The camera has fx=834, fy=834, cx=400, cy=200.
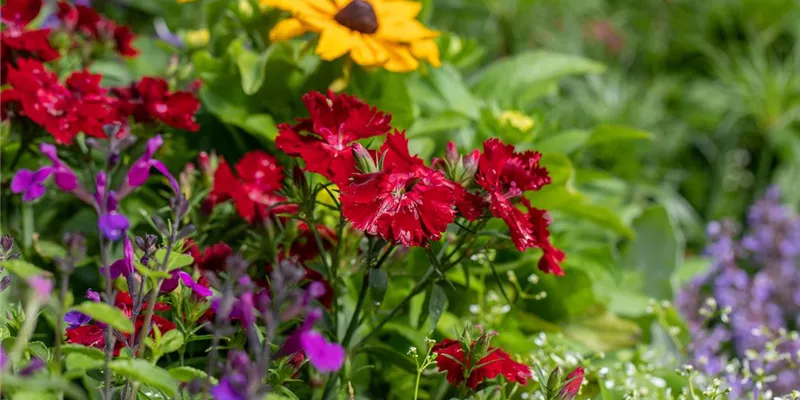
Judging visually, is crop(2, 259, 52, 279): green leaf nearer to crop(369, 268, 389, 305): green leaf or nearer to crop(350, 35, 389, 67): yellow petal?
crop(369, 268, 389, 305): green leaf

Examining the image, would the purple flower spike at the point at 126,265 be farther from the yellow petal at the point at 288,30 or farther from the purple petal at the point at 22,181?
the yellow petal at the point at 288,30

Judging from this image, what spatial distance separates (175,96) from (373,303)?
42 centimetres

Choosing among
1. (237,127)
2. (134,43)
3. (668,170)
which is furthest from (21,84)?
(668,170)

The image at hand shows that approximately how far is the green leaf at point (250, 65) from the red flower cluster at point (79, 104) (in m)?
0.14

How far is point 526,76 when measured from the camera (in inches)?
67.8

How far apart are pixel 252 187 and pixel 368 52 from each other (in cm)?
28

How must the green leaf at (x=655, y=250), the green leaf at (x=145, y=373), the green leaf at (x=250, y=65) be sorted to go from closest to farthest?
the green leaf at (x=145, y=373) < the green leaf at (x=250, y=65) < the green leaf at (x=655, y=250)

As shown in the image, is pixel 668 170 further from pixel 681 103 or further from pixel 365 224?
pixel 365 224

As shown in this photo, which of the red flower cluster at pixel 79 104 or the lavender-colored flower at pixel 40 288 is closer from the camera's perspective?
the lavender-colored flower at pixel 40 288

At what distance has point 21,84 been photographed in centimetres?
109

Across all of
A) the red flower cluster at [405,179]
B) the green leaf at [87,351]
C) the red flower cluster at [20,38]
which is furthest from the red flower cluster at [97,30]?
the green leaf at [87,351]

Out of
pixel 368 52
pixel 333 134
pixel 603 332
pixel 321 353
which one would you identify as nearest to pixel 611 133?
pixel 603 332

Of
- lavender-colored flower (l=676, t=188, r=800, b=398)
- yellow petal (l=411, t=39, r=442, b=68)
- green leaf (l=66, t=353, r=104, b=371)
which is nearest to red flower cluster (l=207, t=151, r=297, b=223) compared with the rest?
yellow petal (l=411, t=39, r=442, b=68)

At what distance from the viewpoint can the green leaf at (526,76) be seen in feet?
5.54
